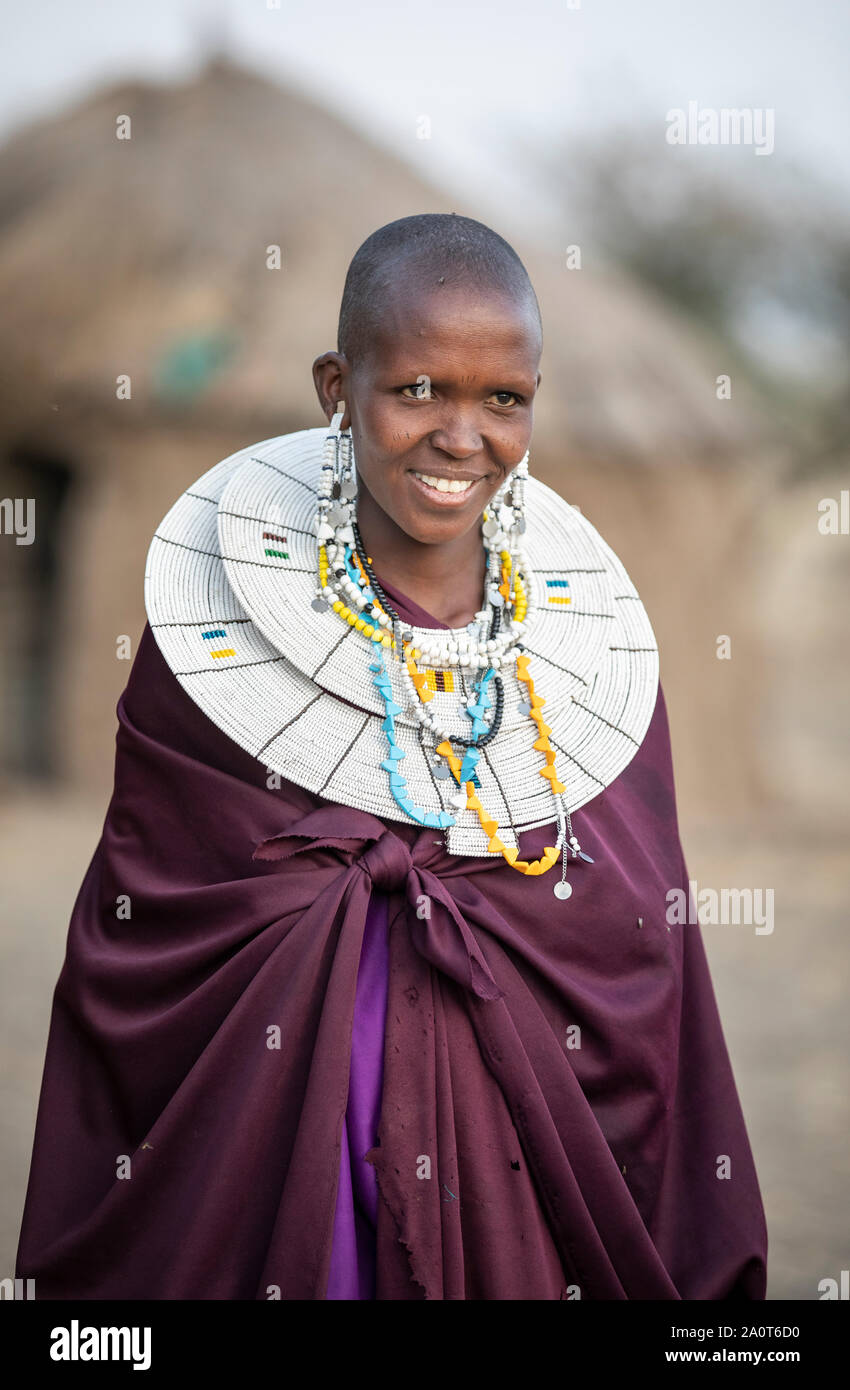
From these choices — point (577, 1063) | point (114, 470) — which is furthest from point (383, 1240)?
point (114, 470)

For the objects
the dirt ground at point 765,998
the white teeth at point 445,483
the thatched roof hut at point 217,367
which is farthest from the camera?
the thatched roof hut at point 217,367

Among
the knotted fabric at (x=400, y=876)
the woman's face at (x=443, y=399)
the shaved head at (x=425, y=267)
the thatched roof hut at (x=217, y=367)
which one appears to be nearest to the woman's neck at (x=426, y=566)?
the woman's face at (x=443, y=399)

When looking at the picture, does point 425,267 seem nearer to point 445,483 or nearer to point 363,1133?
point 445,483

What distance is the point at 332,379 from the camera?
243 centimetres

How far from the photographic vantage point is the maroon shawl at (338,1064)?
84.3 inches

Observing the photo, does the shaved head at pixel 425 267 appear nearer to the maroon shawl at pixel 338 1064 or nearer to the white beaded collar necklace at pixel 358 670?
the white beaded collar necklace at pixel 358 670

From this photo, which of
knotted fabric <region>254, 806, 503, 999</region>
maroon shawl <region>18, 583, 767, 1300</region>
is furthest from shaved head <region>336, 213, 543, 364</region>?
knotted fabric <region>254, 806, 503, 999</region>

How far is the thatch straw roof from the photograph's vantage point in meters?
8.94

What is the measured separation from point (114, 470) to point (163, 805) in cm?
737

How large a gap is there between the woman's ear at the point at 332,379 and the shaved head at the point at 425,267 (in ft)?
0.15

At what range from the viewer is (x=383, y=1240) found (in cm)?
211

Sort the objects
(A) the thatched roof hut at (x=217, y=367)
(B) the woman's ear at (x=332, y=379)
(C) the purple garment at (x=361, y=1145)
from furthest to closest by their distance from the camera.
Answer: (A) the thatched roof hut at (x=217, y=367)
(B) the woman's ear at (x=332, y=379)
(C) the purple garment at (x=361, y=1145)

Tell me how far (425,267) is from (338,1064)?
1206mm

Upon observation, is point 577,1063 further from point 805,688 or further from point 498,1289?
point 805,688
